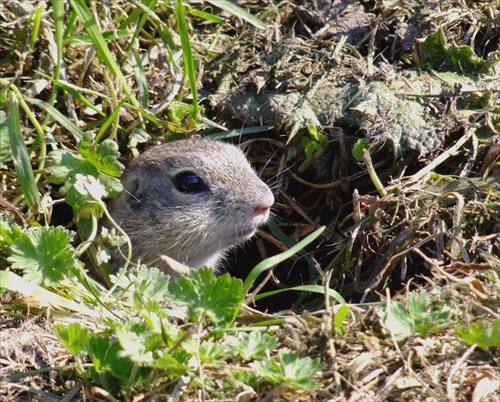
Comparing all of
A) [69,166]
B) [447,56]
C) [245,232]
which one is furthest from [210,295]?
[447,56]

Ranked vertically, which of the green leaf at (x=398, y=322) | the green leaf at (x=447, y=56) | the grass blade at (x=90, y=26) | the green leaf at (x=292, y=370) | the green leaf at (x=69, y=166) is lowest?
the green leaf at (x=292, y=370)

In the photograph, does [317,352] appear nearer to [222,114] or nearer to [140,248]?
[140,248]

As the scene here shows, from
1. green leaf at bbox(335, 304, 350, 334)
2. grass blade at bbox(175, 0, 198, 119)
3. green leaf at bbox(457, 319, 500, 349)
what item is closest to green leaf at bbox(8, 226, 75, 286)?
green leaf at bbox(335, 304, 350, 334)

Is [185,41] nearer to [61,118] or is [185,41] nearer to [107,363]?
[61,118]

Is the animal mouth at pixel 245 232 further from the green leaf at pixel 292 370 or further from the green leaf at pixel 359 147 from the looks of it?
the green leaf at pixel 292 370

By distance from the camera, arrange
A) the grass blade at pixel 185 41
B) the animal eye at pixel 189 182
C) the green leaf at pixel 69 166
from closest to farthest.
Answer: the green leaf at pixel 69 166
the grass blade at pixel 185 41
the animal eye at pixel 189 182

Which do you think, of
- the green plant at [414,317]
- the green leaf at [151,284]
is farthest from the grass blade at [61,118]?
the green plant at [414,317]

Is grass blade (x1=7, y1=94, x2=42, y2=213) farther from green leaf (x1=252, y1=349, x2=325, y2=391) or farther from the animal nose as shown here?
green leaf (x1=252, y1=349, x2=325, y2=391)
